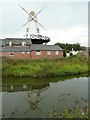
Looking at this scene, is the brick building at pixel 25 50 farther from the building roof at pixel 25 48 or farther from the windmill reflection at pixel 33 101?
the windmill reflection at pixel 33 101

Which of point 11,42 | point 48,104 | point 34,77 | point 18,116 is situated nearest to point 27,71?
point 34,77

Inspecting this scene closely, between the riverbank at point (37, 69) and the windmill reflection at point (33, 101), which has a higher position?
the riverbank at point (37, 69)

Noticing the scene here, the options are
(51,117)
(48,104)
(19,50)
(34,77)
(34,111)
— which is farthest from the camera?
(19,50)

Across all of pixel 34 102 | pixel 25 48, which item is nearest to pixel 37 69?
pixel 34 102

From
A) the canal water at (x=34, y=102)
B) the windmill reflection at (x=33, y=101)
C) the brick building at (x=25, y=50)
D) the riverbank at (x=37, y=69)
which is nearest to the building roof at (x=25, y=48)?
the brick building at (x=25, y=50)

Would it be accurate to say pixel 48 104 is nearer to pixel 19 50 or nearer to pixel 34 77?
pixel 34 77

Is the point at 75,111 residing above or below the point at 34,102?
above

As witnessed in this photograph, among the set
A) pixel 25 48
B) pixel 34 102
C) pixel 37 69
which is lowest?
pixel 34 102

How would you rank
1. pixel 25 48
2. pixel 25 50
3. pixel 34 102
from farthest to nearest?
1. pixel 25 48
2. pixel 25 50
3. pixel 34 102

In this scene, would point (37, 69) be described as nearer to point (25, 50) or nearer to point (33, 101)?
point (33, 101)

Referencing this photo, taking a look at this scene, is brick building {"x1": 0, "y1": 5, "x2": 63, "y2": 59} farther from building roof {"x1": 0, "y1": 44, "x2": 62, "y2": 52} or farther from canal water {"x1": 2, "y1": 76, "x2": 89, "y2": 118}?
canal water {"x1": 2, "y1": 76, "x2": 89, "y2": 118}

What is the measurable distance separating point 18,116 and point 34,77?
16370 millimetres

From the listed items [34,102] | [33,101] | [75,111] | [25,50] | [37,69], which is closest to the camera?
[75,111]

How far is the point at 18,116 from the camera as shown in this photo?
12.6 meters
